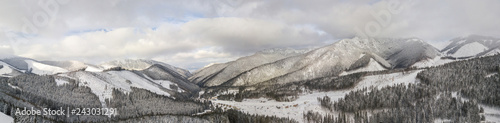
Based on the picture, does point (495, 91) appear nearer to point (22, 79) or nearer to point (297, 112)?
point (297, 112)

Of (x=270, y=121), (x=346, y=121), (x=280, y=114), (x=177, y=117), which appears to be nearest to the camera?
(x=177, y=117)

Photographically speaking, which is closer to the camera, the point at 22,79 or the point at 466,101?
the point at 466,101

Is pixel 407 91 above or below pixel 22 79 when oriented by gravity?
below

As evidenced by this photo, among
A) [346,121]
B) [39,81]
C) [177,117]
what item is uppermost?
[39,81]

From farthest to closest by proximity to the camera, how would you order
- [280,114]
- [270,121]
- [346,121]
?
[280,114] < [346,121] < [270,121]

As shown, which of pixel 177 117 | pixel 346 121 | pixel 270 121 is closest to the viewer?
pixel 177 117

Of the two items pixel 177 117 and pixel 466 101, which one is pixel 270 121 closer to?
pixel 177 117

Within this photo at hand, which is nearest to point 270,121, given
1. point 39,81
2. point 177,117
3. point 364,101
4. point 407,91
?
point 177,117

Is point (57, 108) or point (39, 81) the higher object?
point (39, 81)

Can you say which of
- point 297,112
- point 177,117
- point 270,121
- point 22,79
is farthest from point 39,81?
point 297,112
